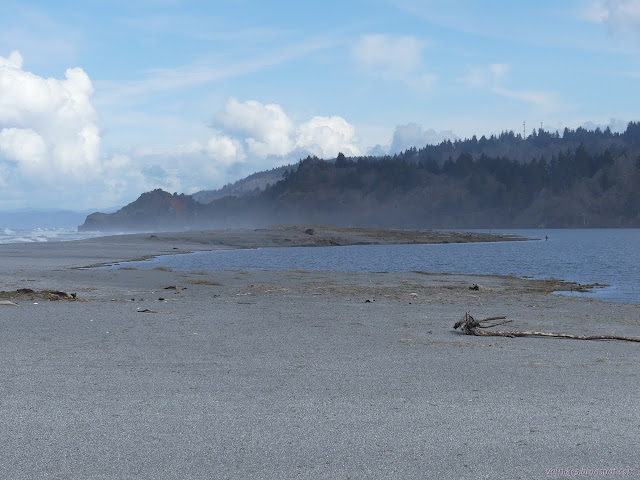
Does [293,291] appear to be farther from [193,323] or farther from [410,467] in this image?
[410,467]

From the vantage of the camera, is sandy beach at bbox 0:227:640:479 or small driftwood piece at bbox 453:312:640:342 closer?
sandy beach at bbox 0:227:640:479

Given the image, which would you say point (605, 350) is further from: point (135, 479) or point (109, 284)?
point (109, 284)

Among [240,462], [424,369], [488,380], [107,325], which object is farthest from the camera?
[107,325]

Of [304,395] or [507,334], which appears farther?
[507,334]

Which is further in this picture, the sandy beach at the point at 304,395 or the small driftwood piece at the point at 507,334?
the small driftwood piece at the point at 507,334

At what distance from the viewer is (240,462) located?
23.6 ft

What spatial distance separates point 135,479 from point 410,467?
2.89 metres

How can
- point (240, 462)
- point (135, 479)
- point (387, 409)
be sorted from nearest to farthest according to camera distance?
point (135, 479), point (240, 462), point (387, 409)

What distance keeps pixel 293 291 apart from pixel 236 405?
21508mm

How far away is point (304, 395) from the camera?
1005 centimetres

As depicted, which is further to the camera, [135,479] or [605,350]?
[605,350]

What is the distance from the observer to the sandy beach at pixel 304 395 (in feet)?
23.6

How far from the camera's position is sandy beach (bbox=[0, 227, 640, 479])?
23.6 ft

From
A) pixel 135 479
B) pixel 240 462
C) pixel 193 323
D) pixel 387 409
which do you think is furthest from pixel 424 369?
pixel 193 323
